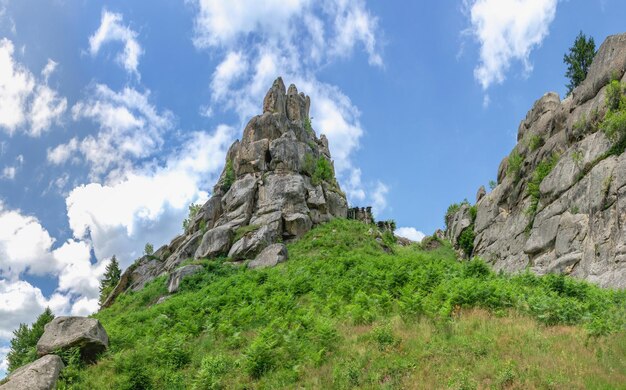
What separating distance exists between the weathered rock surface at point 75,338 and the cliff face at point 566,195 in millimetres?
23591

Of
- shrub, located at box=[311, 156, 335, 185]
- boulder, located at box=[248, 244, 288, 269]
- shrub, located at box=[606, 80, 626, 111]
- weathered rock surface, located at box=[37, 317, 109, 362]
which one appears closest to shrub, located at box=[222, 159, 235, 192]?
shrub, located at box=[311, 156, 335, 185]

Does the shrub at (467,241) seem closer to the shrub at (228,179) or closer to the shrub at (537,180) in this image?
the shrub at (537,180)

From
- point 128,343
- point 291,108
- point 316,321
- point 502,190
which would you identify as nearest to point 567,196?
point 502,190

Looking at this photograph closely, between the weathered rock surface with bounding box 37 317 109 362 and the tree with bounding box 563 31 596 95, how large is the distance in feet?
178

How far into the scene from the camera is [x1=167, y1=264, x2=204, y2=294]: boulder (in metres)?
33.4

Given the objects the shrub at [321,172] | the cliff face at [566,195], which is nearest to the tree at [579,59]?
the cliff face at [566,195]

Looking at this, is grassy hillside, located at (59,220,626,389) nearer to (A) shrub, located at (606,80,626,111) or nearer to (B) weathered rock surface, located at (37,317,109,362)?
(B) weathered rock surface, located at (37,317,109,362)

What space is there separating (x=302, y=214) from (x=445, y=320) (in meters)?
29.8

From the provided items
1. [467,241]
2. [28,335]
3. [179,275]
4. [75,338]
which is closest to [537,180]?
[467,241]

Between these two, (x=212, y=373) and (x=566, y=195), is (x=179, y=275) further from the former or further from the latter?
(x=566, y=195)

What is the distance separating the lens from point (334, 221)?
147 feet

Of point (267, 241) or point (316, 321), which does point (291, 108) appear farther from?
point (316, 321)

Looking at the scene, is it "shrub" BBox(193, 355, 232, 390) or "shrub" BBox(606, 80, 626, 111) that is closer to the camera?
"shrub" BBox(193, 355, 232, 390)

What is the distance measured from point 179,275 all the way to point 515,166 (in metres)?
32.1
